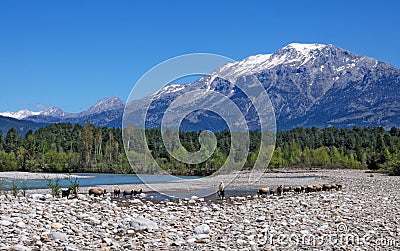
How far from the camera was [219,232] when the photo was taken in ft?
53.9

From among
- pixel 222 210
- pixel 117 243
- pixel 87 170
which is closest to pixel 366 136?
pixel 87 170

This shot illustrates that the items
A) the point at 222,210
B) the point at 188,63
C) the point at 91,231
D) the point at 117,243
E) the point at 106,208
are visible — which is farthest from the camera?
the point at 222,210

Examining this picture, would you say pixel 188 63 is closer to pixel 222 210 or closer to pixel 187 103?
pixel 187 103

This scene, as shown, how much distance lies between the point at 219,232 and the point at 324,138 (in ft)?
489

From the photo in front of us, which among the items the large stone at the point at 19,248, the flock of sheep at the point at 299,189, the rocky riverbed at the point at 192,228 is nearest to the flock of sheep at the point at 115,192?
the rocky riverbed at the point at 192,228

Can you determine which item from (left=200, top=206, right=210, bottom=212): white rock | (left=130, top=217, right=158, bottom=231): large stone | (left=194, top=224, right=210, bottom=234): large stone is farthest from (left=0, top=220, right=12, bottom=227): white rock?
(left=200, top=206, right=210, bottom=212): white rock

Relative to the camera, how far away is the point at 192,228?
1709cm

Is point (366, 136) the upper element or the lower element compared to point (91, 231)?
upper

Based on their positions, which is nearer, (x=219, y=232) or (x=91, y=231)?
(x=91, y=231)

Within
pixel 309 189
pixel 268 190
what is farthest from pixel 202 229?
pixel 309 189

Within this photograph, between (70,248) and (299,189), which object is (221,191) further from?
(70,248)

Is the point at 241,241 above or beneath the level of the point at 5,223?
→ beneath

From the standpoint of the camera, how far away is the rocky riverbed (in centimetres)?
1373

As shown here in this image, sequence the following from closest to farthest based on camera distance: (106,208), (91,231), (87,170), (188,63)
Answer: (91,231) < (188,63) < (106,208) < (87,170)
